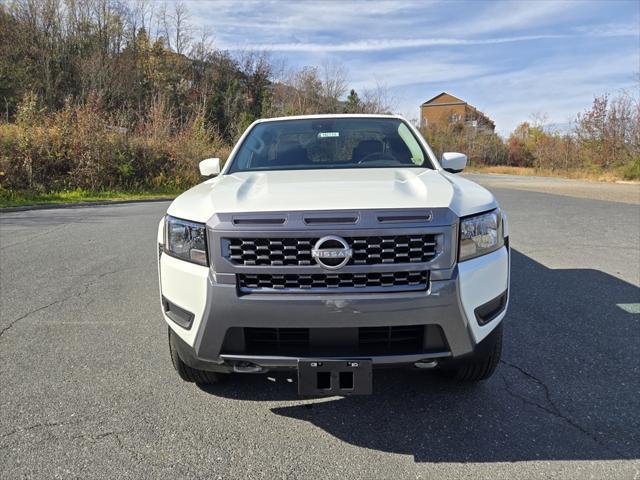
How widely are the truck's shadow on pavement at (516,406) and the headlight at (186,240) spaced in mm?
992

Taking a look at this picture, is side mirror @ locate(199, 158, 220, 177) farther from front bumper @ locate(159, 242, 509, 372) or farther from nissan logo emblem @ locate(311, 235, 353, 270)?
nissan logo emblem @ locate(311, 235, 353, 270)

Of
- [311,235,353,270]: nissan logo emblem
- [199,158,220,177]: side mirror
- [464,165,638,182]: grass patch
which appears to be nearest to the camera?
[311,235,353,270]: nissan logo emblem

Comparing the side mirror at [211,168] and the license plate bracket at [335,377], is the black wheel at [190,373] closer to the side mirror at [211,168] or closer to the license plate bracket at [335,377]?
the license plate bracket at [335,377]

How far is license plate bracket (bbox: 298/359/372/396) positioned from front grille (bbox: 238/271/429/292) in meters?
0.33

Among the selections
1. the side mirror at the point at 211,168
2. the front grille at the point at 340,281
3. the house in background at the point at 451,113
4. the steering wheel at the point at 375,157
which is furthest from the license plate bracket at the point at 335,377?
the house in background at the point at 451,113

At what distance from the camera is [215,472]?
2.06m

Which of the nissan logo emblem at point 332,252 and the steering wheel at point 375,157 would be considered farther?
the steering wheel at point 375,157

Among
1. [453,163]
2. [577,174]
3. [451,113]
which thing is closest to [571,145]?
[577,174]

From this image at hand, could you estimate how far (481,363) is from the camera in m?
2.52

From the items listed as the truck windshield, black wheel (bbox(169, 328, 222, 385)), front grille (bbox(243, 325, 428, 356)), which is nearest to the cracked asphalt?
black wheel (bbox(169, 328, 222, 385))

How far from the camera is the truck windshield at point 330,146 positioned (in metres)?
3.47

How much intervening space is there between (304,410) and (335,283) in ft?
3.13

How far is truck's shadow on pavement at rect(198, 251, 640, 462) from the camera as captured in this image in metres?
2.24

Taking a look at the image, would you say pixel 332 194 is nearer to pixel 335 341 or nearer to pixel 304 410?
pixel 335 341
